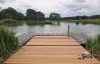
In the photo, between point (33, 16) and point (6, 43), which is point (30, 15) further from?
point (6, 43)

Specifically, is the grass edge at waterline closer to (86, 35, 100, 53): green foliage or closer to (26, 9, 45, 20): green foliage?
(86, 35, 100, 53): green foliage

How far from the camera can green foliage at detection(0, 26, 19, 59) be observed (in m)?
6.41

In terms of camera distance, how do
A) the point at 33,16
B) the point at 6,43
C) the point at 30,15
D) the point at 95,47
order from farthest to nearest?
the point at 30,15
the point at 33,16
the point at 95,47
the point at 6,43

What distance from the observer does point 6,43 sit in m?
6.73

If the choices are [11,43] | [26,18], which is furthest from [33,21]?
[11,43]

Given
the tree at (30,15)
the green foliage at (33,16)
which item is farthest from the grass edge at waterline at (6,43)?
the tree at (30,15)

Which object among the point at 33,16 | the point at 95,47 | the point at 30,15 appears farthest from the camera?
the point at 30,15

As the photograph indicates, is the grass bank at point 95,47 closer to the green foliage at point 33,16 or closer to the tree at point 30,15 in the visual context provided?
the green foliage at point 33,16

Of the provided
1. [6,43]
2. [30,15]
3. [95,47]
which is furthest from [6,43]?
[30,15]

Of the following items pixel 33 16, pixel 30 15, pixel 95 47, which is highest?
pixel 95 47

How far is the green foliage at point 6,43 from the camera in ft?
21.0

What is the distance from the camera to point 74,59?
582 cm

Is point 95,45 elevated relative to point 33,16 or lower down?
elevated

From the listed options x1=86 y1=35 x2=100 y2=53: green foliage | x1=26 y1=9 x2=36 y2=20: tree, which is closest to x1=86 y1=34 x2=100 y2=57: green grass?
x1=86 y1=35 x2=100 y2=53: green foliage
